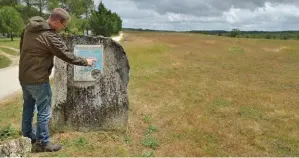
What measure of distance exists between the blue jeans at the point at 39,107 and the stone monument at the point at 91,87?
3.14 feet

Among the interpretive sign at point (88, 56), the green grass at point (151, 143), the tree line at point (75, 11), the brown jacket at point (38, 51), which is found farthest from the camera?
the tree line at point (75, 11)

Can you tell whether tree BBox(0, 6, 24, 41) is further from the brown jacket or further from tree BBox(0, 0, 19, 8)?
the brown jacket

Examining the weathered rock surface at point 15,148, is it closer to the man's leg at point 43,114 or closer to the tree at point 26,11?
the man's leg at point 43,114

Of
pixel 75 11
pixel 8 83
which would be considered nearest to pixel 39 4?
pixel 75 11

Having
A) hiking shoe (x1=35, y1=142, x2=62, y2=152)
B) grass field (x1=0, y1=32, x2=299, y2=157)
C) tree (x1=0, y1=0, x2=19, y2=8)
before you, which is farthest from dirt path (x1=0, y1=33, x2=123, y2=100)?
tree (x1=0, y1=0, x2=19, y2=8)

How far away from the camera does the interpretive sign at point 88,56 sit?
7.48m

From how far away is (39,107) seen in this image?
20.4 feet

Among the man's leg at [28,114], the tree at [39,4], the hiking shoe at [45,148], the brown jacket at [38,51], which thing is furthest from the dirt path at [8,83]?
the tree at [39,4]

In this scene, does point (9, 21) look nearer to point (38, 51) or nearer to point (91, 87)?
point (91, 87)

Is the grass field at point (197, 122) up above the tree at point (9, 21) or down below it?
below

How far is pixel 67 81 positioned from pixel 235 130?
13.8 ft

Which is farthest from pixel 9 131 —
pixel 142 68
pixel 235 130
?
pixel 142 68

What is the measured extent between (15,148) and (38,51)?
1.61 metres

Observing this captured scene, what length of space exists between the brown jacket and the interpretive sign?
1.44m
